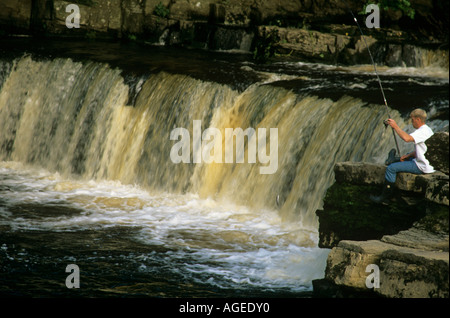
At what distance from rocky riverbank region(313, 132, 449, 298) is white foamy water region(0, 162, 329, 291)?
0.83 metres

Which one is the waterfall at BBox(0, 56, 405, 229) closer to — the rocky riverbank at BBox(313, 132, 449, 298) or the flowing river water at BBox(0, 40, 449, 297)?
the flowing river water at BBox(0, 40, 449, 297)

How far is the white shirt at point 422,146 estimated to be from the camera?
7789mm

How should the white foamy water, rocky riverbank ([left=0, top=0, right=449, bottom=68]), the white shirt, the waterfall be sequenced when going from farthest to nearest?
1. rocky riverbank ([left=0, top=0, right=449, bottom=68])
2. the waterfall
3. the white foamy water
4. the white shirt

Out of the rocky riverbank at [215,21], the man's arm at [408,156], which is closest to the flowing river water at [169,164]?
the rocky riverbank at [215,21]

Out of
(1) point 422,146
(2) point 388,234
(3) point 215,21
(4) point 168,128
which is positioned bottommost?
(2) point 388,234

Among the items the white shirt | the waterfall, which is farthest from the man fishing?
the waterfall

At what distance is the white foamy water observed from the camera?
9211 millimetres

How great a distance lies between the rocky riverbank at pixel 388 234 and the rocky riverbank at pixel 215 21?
9479 mm

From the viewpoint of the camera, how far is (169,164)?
13594mm

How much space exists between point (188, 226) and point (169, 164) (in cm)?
253

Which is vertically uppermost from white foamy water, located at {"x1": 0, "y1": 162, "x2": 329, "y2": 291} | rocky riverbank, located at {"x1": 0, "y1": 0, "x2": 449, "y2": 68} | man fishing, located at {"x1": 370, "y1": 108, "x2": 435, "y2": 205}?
rocky riverbank, located at {"x1": 0, "y1": 0, "x2": 449, "y2": 68}

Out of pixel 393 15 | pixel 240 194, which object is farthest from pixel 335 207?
pixel 393 15

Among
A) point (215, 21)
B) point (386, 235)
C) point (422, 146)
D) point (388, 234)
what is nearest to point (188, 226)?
point (388, 234)

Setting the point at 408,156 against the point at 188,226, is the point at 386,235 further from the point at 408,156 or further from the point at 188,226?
the point at 188,226
